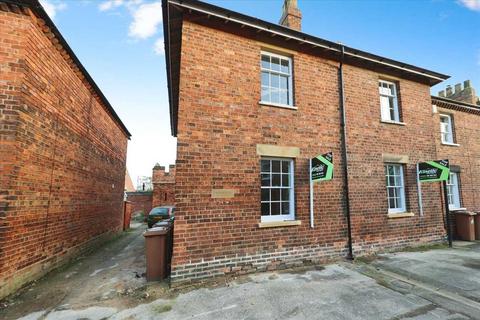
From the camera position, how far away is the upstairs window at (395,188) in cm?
796

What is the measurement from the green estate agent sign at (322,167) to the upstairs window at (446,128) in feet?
28.0

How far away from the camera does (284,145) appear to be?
6484mm

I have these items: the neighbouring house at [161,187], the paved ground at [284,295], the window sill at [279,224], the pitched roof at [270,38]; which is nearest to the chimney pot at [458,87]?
the pitched roof at [270,38]

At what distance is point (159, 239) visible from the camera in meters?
5.58

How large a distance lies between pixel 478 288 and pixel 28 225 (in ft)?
30.5

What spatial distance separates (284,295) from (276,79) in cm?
555

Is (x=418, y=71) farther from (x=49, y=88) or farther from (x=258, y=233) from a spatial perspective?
(x=49, y=88)

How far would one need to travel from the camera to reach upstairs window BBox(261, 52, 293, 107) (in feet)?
22.6

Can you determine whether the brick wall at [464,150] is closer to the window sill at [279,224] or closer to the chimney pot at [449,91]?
the chimney pot at [449,91]

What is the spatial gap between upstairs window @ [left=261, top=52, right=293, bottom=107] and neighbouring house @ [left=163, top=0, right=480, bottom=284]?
0.03 meters

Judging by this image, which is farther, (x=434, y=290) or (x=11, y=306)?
(x=434, y=290)

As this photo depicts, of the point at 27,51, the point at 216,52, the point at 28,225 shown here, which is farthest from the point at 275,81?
the point at 28,225

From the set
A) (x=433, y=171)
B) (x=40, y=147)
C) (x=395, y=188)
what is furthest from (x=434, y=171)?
(x=40, y=147)

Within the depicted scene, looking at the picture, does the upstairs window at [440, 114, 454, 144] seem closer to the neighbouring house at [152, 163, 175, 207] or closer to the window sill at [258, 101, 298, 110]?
the window sill at [258, 101, 298, 110]
